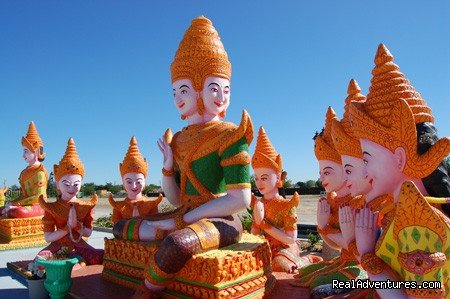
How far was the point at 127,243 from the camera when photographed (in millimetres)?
4281

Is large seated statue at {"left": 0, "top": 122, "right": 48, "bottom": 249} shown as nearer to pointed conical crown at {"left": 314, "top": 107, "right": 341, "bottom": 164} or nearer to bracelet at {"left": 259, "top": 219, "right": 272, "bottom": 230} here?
bracelet at {"left": 259, "top": 219, "right": 272, "bottom": 230}

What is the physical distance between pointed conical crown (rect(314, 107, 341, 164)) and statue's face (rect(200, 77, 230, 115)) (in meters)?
1.24

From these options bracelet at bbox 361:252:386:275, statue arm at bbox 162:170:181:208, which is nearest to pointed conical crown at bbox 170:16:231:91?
statue arm at bbox 162:170:181:208

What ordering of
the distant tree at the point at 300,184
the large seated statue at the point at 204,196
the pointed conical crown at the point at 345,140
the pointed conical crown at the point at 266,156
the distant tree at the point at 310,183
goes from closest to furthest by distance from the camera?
the pointed conical crown at the point at 345,140 → the large seated statue at the point at 204,196 → the pointed conical crown at the point at 266,156 → the distant tree at the point at 310,183 → the distant tree at the point at 300,184

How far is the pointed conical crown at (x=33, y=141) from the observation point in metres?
9.36

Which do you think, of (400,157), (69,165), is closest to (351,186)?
(400,157)

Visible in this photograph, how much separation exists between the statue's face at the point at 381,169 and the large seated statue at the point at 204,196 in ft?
4.45

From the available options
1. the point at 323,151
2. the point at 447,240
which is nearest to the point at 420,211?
the point at 447,240

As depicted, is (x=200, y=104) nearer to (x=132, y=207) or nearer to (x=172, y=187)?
(x=172, y=187)

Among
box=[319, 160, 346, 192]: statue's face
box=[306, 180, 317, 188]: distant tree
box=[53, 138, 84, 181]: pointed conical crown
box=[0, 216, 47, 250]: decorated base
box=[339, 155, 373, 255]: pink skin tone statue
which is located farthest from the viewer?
box=[306, 180, 317, 188]: distant tree

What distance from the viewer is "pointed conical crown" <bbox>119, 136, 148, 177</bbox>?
19.4ft

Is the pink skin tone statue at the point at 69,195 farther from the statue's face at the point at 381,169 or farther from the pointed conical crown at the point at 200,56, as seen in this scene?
the statue's face at the point at 381,169

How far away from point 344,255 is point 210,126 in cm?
195

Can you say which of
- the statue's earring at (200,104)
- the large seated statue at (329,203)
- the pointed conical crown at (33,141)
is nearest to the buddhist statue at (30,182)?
the pointed conical crown at (33,141)
